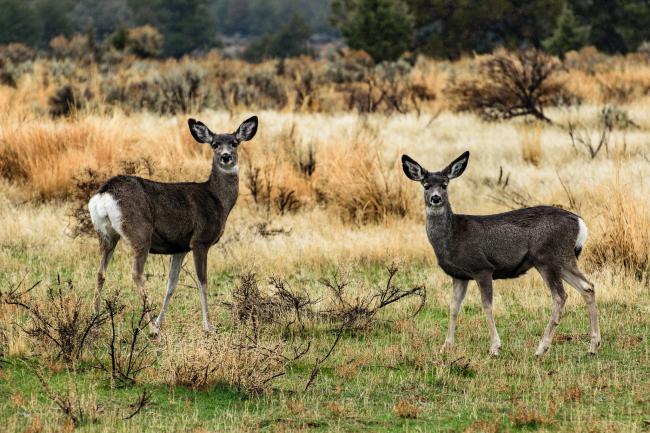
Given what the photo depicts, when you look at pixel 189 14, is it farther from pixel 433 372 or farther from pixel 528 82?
pixel 433 372

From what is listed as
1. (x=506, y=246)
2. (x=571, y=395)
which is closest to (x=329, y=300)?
(x=506, y=246)

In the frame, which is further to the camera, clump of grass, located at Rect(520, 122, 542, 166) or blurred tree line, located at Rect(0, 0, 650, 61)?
blurred tree line, located at Rect(0, 0, 650, 61)

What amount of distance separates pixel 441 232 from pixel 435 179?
485 mm

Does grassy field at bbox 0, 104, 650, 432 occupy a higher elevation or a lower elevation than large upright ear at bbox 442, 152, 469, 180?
lower

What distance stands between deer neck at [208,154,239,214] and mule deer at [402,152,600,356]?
1963 mm

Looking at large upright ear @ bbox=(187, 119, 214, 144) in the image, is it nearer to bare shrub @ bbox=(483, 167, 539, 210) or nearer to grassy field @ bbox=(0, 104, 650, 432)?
grassy field @ bbox=(0, 104, 650, 432)

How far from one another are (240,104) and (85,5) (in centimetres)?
6894

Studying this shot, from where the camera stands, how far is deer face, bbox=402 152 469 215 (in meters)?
6.64

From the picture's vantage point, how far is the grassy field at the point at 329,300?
17.7ft

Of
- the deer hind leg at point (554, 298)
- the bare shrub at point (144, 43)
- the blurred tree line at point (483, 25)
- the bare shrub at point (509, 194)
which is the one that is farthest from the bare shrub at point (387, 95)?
the bare shrub at point (144, 43)

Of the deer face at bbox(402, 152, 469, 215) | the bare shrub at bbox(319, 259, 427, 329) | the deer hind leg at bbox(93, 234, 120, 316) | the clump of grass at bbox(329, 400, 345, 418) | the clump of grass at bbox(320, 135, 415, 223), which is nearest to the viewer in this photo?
the clump of grass at bbox(329, 400, 345, 418)

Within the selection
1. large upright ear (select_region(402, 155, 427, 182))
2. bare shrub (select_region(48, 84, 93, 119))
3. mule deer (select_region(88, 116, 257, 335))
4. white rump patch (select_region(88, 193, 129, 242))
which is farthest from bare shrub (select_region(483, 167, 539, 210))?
bare shrub (select_region(48, 84, 93, 119))

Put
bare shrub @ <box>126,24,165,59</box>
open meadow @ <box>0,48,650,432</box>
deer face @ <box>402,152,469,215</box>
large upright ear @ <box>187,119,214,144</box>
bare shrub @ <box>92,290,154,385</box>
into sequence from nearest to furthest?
open meadow @ <box>0,48,650,432</box> → bare shrub @ <box>92,290,154,385</box> → deer face @ <box>402,152,469,215</box> → large upright ear @ <box>187,119,214,144</box> → bare shrub @ <box>126,24,165,59</box>

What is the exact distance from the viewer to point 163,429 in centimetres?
500
